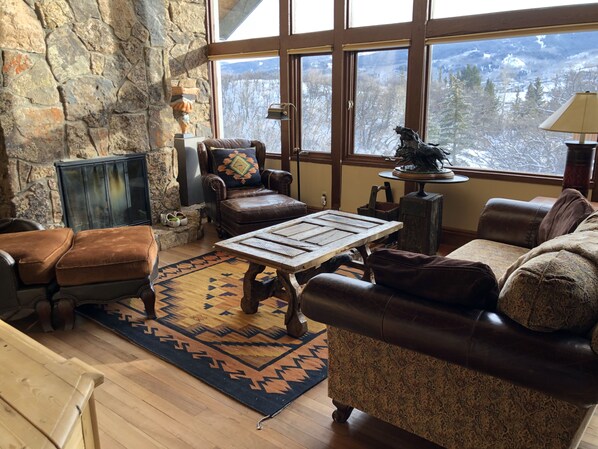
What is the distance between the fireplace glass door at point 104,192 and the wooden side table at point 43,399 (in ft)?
9.47

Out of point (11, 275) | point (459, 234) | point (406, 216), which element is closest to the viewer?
point (11, 275)

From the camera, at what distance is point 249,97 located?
5875 millimetres

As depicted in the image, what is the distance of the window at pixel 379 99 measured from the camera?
15.5 ft

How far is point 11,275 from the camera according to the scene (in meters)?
2.84

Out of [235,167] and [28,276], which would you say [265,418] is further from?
[235,167]

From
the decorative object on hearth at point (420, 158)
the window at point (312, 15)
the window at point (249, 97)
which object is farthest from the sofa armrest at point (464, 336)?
the window at point (249, 97)

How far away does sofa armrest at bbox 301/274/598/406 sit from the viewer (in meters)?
1.36

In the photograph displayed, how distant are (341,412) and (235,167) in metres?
3.27

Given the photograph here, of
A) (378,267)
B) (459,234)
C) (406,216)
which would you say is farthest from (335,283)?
(459,234)

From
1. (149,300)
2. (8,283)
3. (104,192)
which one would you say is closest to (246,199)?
(104,192)

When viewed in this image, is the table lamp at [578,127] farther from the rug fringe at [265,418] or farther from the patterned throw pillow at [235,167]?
the patterned throw pillow at [235,167]

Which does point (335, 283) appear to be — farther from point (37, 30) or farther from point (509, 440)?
point (37, 30)

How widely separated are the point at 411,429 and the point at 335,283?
24.8 inches

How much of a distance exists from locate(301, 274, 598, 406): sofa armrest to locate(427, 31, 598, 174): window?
2.96 m
